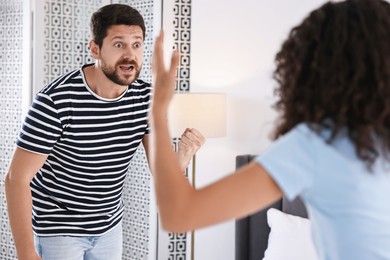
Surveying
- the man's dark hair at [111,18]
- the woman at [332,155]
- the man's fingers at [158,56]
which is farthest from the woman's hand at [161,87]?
the man's dark hair at [111,18]

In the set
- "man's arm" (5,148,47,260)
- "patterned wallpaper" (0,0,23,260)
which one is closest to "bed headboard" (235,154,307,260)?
"patterned wallpaper" (0,0,23,260)

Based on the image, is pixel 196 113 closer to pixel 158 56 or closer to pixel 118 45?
pixel 118 45

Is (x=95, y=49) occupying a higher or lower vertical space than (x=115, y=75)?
higher

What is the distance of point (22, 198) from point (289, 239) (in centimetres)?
150

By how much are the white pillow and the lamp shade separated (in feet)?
1.92

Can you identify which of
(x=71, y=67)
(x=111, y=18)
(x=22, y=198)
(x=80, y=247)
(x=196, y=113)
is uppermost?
(x=111, y=18)

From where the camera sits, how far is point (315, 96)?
3.47ft

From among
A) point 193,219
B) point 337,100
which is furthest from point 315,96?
point 193,219

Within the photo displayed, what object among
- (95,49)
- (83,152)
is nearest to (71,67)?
(95,49)

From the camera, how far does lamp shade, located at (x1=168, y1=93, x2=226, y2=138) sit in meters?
3.28

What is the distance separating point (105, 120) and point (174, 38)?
5.33 ft

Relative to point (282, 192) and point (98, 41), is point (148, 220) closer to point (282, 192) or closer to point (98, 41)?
point (98, 41)

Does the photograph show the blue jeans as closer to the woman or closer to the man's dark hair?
the man's dark hair

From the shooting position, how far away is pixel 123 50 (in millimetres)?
2295
